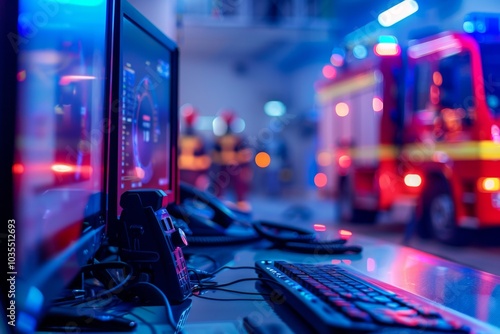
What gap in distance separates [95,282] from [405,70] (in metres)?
5.29

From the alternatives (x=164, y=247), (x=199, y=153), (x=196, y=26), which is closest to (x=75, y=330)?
(x=164, y=247)

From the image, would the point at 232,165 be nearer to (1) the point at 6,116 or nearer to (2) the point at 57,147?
(2) the point at 57,147

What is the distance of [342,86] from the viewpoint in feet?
24.8

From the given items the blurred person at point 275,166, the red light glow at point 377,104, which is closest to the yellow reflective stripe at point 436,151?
the red light glow at point 377,104

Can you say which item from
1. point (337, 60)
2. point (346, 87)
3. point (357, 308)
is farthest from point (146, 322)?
point (337, 60)

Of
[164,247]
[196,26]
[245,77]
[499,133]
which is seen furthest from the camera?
[245,77]

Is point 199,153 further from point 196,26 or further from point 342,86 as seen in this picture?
point 196,26

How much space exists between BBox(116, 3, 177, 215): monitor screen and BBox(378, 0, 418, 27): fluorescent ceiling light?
4.94 m

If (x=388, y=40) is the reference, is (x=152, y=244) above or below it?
below

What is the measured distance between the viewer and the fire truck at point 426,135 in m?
4.41

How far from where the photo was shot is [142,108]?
112cm

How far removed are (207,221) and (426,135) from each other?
159 inches

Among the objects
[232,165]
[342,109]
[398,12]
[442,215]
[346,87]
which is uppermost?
[398,12]

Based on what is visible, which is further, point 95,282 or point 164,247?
point 95,282
